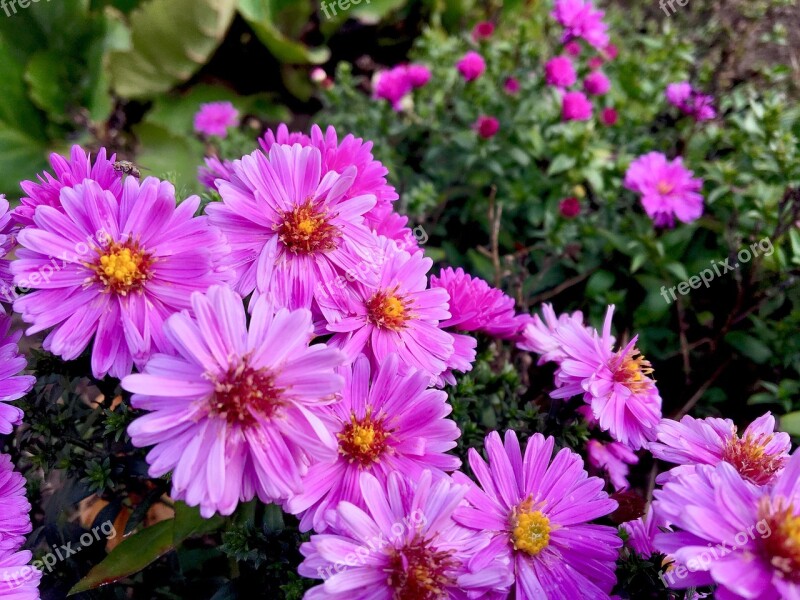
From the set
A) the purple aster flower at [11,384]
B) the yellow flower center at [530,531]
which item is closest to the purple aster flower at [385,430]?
the yellow flower center at [530,531]

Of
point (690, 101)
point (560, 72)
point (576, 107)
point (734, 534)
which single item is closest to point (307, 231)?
point (734, 534)

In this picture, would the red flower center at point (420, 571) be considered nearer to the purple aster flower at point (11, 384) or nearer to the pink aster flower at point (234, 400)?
the pink aster flower at point (234, 400)

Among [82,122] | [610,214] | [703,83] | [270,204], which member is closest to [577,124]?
[610,214]

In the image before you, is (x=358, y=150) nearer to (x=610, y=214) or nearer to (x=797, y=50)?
(x=610, y=214)
